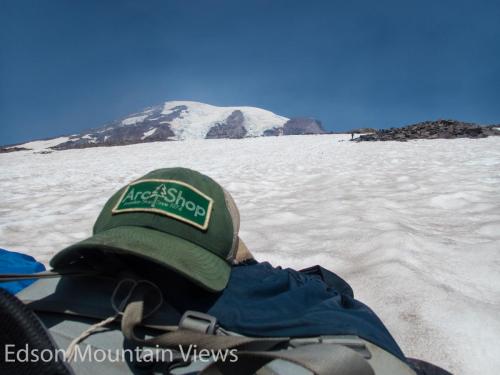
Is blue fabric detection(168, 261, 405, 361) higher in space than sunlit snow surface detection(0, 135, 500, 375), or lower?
higher

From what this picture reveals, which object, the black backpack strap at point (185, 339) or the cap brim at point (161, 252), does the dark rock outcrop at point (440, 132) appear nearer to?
the cap brim at point (161, 252)

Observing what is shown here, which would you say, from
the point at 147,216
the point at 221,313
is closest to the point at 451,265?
the point at 221,313

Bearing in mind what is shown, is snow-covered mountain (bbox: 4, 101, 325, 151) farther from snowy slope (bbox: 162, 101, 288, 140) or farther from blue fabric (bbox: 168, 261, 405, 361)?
blue fabric (bbox: 168, 261, 405, 361)

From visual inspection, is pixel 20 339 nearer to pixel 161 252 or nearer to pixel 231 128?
pixel 161 252

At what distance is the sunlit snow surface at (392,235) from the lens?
133cm

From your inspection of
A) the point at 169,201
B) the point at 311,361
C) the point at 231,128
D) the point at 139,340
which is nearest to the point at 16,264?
the point at 169,201

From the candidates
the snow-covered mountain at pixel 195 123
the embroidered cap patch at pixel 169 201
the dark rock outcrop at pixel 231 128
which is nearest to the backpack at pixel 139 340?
the embroidered cap patch at pixel 169 201

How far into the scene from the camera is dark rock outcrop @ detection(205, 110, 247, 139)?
123438 millimetres

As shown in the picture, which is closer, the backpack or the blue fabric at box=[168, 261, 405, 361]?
the backpack

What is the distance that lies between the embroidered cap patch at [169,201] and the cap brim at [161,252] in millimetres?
70

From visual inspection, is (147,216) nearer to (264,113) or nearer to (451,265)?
(451,265)

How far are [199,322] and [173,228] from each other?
274mm

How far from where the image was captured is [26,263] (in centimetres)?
145

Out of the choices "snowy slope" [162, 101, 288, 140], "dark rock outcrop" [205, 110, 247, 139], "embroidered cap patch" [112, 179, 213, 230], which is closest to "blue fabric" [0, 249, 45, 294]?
"embroidered cap patch" [112, 179, 213, 230]
